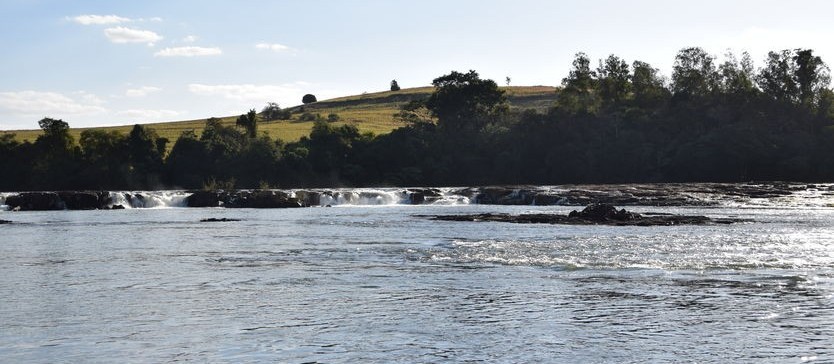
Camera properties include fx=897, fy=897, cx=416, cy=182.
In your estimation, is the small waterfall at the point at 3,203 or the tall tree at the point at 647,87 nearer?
the small waterfall at the point at 3,203

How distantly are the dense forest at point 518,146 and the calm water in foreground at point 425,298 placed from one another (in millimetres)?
79397

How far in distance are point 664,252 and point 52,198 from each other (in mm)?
69477

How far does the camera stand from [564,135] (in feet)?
436

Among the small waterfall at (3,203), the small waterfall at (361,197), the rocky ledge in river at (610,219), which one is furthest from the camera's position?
the small waterfall at (361,197)

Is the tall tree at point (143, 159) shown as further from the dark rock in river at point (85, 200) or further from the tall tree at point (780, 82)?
the tall tree at point (780, 82)

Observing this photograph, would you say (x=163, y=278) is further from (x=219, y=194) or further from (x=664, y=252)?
(x=219, y=194)

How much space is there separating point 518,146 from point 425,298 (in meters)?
110

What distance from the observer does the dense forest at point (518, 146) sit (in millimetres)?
125188

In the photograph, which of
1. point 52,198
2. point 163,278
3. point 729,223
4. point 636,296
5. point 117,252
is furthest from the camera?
point 52,198

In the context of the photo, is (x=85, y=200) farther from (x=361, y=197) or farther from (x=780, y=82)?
(x=780, y=82)

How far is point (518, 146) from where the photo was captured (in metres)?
Result: 134

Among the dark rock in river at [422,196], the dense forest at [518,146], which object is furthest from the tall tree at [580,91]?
the dark rock in river at [422,196]

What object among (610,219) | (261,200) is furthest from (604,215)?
(261,200)

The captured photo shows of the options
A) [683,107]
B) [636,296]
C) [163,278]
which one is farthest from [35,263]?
[683,107]
